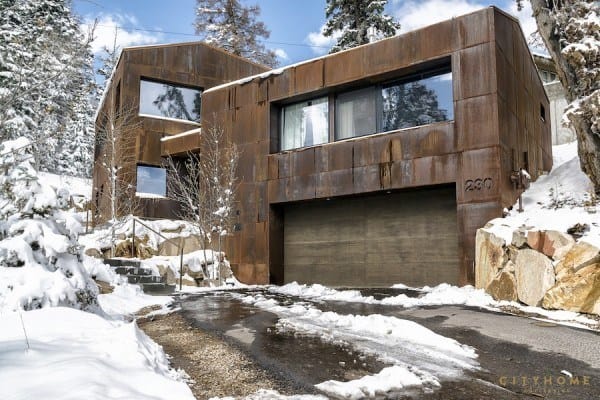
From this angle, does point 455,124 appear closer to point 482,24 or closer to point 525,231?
point 482,24

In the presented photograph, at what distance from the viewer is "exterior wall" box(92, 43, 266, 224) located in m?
19.4

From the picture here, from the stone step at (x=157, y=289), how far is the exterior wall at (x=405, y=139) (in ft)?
10.5

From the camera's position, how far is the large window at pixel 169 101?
2005 cm

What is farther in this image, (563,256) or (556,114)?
(556,114)

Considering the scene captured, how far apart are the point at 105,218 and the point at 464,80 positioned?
1531 centimetres

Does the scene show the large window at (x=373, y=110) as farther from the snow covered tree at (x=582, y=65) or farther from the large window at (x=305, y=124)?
the snow covered tree at (x=582, y=65)

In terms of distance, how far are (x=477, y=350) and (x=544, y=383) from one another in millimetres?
1073

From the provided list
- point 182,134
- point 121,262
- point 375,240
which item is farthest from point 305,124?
point 182,134

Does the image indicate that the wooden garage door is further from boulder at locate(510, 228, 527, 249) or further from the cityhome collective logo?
the cityhome collective logo

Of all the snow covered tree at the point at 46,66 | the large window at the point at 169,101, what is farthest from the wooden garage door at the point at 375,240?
the large window at the point at 169,101

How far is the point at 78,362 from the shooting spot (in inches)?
126

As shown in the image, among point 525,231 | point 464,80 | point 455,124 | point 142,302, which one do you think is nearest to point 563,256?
point 525,231

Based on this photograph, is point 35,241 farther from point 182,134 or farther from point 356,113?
point 182,134

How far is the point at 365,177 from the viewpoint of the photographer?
12.0 m
